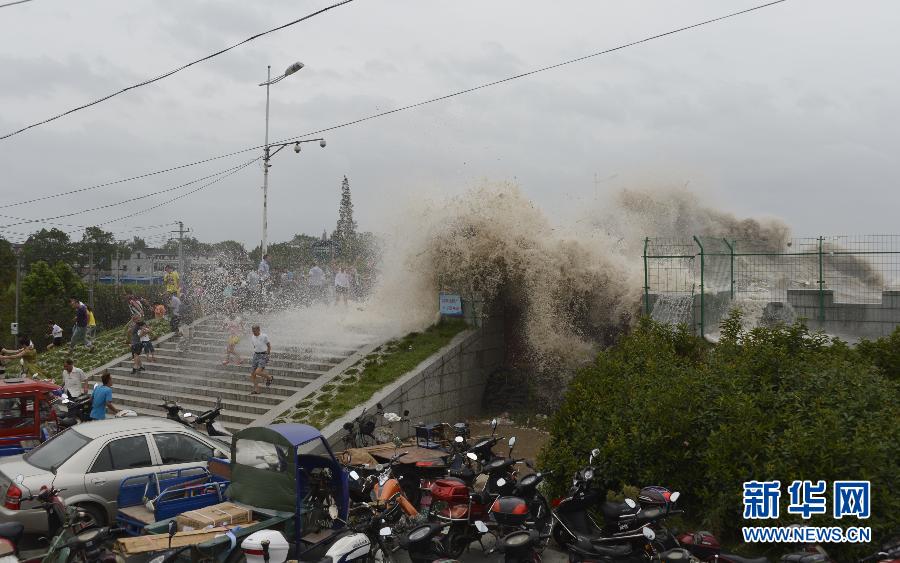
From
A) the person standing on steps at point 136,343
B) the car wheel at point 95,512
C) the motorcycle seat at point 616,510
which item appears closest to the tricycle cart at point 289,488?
the car wheel at point 95,512

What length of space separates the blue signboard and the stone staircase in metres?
2.06

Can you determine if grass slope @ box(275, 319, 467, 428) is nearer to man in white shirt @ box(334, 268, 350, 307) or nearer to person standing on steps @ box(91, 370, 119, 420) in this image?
person standing on steps @ box(91, 370, 119, 420)

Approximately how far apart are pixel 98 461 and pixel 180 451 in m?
0.96

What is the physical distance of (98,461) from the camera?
8664mm

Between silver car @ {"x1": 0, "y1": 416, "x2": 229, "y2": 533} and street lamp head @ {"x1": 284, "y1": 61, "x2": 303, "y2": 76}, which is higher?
street lamp head @ {"x1": 284, "y1": 61, "x2": 303, "y2": 76}

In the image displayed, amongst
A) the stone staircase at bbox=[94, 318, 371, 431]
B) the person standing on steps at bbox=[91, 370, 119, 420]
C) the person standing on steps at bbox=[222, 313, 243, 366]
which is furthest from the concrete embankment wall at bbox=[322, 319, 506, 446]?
the person standing on steps at bbox=[222, 313, 243, 366]

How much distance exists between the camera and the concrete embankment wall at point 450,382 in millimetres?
14336

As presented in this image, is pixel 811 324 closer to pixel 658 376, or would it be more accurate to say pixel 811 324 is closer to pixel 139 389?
pixel 658 376

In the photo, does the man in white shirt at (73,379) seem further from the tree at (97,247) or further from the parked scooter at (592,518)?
the tree at (97,247)

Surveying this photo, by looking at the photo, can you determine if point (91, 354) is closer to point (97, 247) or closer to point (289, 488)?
point (289, 488)

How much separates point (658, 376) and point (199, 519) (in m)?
5.62

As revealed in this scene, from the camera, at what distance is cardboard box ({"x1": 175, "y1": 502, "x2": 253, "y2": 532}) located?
22.3 feet

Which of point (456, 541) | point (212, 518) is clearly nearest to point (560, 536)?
point (456, 541)

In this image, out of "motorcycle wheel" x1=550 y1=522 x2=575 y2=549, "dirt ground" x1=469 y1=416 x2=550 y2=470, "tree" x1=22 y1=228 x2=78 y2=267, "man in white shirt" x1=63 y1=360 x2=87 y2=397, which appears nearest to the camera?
A: "motorcycle wheel" x1=550 y1=522 x2=575 y2=549
